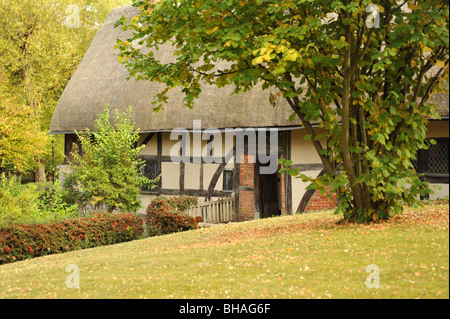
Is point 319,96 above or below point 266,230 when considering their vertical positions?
above

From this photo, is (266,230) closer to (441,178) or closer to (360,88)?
(360,88)

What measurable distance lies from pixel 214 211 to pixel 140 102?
219 inches

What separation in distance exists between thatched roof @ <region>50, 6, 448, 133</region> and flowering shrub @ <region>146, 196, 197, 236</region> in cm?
301

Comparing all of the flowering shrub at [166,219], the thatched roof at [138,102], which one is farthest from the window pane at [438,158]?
the flowering shrub at [166,219]

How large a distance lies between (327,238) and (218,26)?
3779mm

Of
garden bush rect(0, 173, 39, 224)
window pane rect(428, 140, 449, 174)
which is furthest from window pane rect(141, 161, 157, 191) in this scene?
window pane rect(428, 140, 449, 174)

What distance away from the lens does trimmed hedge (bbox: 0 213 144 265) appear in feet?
42.9

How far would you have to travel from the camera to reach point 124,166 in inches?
723

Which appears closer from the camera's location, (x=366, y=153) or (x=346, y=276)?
(x=346, y=276)

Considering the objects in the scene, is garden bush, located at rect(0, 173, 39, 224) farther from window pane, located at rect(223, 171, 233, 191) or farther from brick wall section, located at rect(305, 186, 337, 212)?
brick wall section, located at rect(305, 186, 337, 212)

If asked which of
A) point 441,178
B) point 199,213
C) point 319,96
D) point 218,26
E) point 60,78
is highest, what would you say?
point 60,78

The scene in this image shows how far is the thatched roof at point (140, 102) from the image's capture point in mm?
16875

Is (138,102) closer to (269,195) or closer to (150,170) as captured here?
(150,170)
